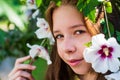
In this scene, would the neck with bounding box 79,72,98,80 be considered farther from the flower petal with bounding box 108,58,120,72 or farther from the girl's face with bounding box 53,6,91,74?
the flower petal with bounding box 108,58,120,72

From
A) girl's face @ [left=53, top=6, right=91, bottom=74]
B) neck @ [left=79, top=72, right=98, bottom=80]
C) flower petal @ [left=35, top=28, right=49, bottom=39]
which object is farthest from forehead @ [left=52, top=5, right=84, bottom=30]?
neck @ [left=79, top=72, right=98, bottom=80]

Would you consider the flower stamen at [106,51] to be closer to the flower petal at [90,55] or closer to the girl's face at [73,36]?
the flower petal at [90,55]

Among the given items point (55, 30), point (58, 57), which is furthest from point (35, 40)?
point (55, 30)

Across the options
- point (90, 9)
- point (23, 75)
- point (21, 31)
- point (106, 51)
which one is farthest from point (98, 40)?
point (21, 31)

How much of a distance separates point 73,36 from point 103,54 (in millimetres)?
262

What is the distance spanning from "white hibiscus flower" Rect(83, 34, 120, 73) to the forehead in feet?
0.95

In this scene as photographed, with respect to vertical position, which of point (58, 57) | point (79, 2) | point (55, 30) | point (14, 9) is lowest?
point (14, 9)

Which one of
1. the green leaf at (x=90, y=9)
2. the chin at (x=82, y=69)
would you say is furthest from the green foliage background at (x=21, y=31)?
the chin at (x=82, y=69)

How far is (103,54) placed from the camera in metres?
2.03

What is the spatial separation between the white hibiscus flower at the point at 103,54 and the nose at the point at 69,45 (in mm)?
221

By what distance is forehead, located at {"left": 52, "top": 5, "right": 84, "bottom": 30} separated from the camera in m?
Result: 2.25

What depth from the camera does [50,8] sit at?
93.7 inches

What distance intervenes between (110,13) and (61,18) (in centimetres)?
23

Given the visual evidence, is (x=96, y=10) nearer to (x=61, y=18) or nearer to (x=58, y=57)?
(x=61, y=18)
